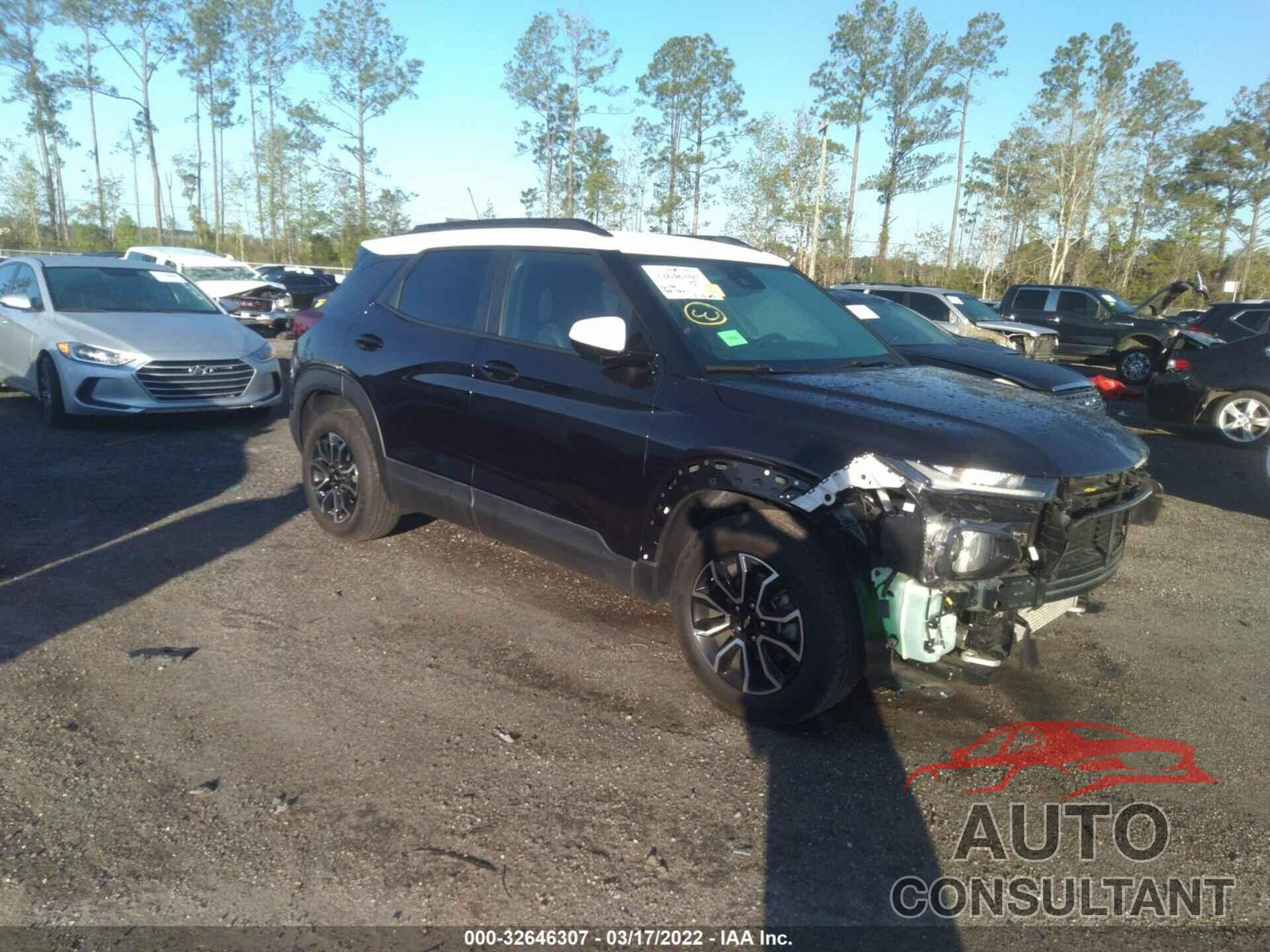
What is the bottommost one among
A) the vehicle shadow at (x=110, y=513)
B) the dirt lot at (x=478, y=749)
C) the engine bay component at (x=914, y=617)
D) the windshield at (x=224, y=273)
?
the vehicle shadow at (x=110, y=513)

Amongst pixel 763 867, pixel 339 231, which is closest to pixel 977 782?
pixel 763 867

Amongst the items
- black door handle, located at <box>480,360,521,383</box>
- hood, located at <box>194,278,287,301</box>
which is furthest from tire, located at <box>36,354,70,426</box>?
hood, located at <box>194,278,287,301</box>

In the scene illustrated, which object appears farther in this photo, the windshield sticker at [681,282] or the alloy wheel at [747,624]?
the windshield sticker at [681,282]

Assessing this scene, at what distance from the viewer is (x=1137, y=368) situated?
57.5 ft

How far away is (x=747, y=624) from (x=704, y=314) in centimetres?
142

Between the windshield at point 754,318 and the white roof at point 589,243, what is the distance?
72 mm

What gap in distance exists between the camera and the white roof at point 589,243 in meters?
4.24

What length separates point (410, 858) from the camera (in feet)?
8.89

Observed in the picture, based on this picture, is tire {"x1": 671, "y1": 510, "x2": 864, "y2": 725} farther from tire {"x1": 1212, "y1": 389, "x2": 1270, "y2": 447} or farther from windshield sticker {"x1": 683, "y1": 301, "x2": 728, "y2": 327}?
tire {"x1": 1212, "y1": 389, "x2": 1270, "y2": 447}

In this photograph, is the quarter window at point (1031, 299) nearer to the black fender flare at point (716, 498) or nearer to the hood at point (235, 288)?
the hood at point (235, 288)

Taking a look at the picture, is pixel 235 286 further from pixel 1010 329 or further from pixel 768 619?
pixel 768 619

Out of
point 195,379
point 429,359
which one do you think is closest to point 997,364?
point 429,359

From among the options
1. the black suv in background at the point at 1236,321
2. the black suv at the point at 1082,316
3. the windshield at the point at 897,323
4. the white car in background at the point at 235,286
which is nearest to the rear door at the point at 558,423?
the windshield at the point at 897,323

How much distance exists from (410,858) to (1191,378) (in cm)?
1078
